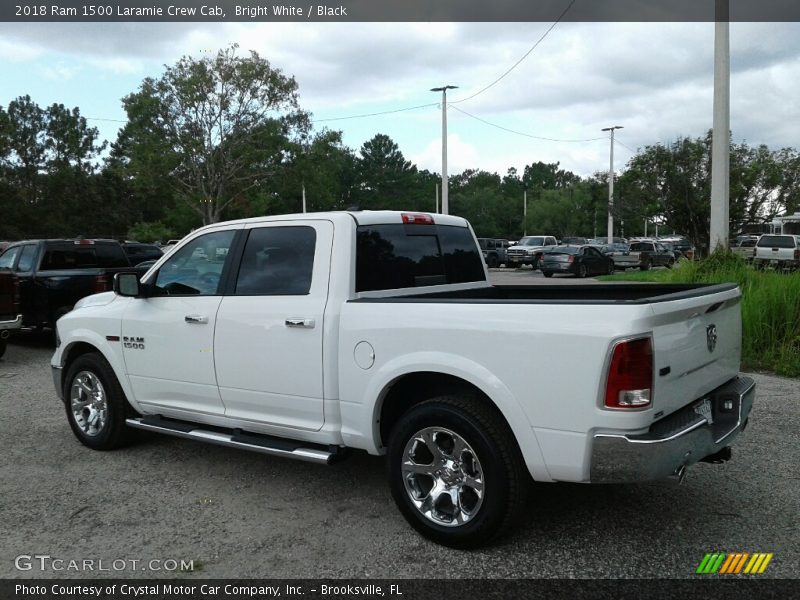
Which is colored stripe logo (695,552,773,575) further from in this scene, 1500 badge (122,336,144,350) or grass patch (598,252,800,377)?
grass patch (598,252,800,377)

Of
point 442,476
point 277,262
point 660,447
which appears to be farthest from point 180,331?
point 660,447

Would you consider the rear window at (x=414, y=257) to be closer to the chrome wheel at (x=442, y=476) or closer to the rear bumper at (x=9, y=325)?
the chrome wheel at (x=442, y=476)

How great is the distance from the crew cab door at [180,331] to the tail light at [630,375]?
8.96 ft

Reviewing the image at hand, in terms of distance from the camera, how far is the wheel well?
391cm

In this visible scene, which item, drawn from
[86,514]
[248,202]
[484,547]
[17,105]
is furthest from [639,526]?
[17,105]

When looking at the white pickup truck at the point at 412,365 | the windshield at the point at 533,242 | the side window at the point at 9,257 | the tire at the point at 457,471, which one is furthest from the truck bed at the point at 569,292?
the windshield at the point at 533,242

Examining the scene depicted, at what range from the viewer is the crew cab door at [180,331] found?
15.8ft

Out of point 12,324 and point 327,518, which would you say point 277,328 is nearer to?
point 327,518

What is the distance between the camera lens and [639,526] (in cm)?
405

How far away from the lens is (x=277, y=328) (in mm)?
4367

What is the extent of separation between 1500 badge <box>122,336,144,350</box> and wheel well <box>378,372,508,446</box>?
217cm

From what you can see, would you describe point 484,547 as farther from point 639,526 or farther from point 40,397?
point 40,397

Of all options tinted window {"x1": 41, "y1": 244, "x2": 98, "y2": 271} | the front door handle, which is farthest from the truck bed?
tinted window {"x1": 41, "y1": 244, "x2": 98, "y2": 271}

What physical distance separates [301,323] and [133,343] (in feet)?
5.84
